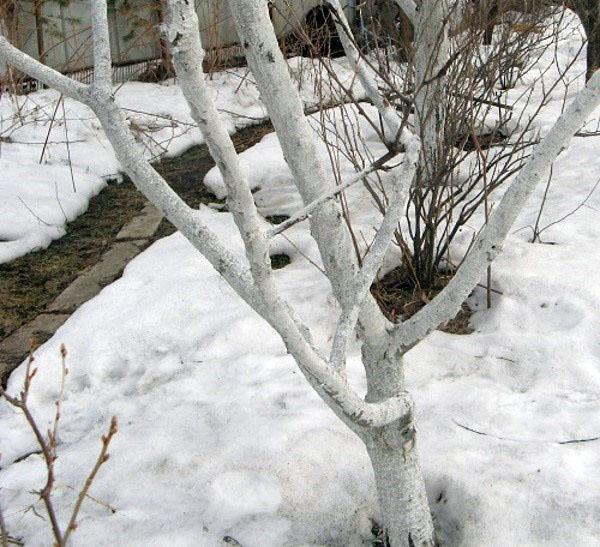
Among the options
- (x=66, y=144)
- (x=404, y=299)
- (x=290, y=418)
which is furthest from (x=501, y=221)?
(x=66, y=144)

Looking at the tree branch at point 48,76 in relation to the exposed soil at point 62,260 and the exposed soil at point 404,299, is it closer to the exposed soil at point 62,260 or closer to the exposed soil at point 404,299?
the exposed soil at point 404,299

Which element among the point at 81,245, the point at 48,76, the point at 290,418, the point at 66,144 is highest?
the point at 48,76

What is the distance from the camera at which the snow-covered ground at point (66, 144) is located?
4500 mm

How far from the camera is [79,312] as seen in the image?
3.40 meters

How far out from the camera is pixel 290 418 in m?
2.48

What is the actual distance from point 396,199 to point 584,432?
1.19m

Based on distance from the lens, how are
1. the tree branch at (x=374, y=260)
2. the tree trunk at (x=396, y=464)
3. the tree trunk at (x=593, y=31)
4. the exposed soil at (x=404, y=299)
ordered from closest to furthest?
the tree branch at (x=374, y=260)
the tree trunk at (x=396, y=464)
the exposed soil at (x=404, y=299)
the tree trunk at (x=593, y=31)

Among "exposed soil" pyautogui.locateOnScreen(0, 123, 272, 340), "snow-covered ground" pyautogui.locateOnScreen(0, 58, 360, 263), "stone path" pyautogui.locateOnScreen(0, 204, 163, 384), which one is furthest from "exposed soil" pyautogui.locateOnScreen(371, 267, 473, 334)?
"snow-covered ground" pyautogui.locateOnScreen(0, 58, 360, 263)

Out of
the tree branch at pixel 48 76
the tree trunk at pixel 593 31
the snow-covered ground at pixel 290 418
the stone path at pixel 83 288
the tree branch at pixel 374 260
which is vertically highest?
the tree branch at pixel 48 76

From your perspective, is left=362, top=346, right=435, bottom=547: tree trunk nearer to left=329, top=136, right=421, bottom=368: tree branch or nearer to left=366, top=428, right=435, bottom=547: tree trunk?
left=366, top=428, right=435, bottom=547: tree trunk

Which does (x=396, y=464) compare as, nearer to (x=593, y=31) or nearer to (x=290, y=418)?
(x=290, y=418)

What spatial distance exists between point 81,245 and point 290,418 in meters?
2.39

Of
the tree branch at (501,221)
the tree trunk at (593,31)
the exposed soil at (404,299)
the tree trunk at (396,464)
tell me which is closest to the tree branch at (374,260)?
the tree branch at (501,221)

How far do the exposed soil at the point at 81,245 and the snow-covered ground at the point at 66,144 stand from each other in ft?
0.31
